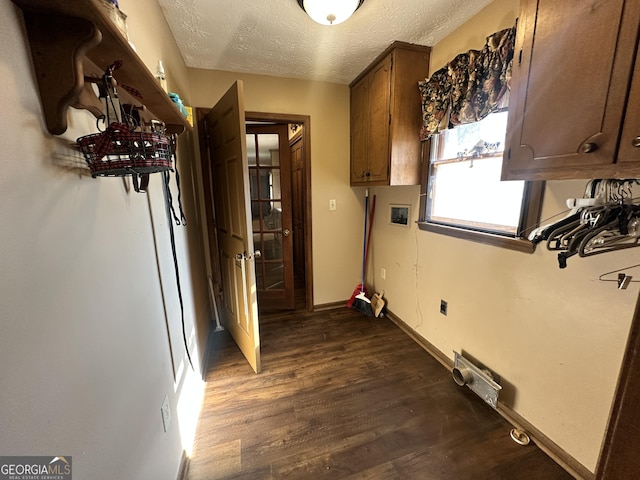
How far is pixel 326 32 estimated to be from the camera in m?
1.75

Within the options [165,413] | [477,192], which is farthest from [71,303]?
[477,192]

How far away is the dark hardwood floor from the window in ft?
3.58

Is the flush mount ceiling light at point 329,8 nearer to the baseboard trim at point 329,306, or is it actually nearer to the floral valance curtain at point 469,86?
the floral valance curtain at point 469,86

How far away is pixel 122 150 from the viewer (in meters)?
0.64

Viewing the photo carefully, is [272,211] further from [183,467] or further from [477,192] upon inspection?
[183,467]

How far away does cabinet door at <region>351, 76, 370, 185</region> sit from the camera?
2348 mm

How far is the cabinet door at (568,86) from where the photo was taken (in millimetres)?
764

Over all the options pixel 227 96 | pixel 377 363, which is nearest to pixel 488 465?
pixel 377 363

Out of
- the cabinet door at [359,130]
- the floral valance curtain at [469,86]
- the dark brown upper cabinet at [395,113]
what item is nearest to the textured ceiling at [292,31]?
the dark brown upper cabinet at [395,113]

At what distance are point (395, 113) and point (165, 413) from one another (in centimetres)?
233

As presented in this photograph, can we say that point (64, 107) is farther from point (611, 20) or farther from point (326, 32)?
point (326, 32)

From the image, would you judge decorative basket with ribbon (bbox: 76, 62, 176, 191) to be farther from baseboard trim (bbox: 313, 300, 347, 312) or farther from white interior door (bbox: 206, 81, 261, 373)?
baseboard trim (bbox: 313, 300, 347, 312)

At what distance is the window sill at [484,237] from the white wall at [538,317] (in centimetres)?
4

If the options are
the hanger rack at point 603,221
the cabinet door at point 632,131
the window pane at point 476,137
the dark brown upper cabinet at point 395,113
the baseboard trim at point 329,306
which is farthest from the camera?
the baseboard trim at point 329,306
